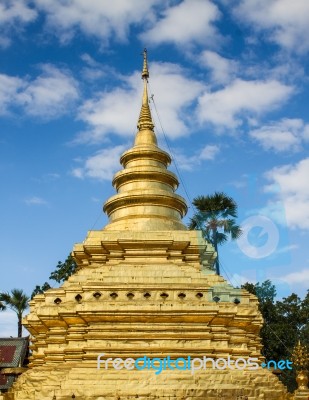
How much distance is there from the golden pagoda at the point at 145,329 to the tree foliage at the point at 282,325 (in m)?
12.7

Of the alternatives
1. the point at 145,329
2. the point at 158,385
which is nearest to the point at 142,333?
the point at 145,329

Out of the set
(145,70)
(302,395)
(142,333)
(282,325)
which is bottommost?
(302,395)

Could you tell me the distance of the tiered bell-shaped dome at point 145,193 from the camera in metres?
18.5

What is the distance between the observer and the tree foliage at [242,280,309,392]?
93.5 feet

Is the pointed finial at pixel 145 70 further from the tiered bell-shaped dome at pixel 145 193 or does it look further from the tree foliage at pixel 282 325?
the tree foliage at pixel 282 325

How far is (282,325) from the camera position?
29.2 meters

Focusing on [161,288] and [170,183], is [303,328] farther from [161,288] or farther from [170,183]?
[161,288]

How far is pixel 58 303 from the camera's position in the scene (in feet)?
52.2

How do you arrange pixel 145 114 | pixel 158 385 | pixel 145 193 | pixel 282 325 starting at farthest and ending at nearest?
pixel 282 325, pixel 145 114, pixel 145 193, pixel 158 385

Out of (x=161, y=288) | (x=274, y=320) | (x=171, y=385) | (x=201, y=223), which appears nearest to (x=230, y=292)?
(x=161, y=288)

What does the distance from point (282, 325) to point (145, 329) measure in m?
16.7

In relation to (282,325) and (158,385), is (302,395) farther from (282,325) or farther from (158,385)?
(282,325)

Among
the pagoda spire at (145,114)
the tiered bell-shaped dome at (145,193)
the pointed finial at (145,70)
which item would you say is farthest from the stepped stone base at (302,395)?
the pointed finial at (145,70)

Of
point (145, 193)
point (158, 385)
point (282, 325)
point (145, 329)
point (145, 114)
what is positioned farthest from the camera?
point (282, 325)
